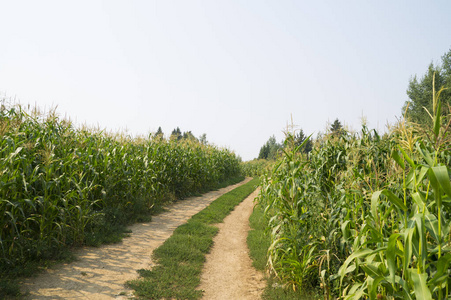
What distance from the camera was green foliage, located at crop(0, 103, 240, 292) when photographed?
15.6ft

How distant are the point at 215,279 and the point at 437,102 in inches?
185

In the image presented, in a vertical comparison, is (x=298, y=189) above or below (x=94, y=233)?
above

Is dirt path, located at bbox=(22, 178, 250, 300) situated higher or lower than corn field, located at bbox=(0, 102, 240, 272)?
lower

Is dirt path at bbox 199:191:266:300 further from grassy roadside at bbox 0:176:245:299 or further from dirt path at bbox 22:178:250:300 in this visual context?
grassy roadside at bbox 0:176:245:299

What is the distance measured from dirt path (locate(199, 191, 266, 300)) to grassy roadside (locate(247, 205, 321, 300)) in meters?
0.14

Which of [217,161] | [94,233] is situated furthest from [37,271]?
[217,161]

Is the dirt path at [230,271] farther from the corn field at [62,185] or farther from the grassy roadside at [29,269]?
the corn field at [62,185]

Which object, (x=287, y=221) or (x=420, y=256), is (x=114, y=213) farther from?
(x=420, y=256)

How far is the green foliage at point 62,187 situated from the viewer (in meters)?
4.76

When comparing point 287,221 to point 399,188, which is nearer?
point 399,188

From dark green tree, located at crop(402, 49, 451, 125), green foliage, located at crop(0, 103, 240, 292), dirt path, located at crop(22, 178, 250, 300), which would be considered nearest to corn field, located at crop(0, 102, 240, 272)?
green foliage, located at crop(0, 103, 240, 292)

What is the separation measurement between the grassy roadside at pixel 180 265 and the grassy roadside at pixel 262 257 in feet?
3.83

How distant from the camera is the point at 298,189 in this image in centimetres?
470

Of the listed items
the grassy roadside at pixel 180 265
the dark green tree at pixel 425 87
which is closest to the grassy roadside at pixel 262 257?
the grassy roadside at pixel 180 265
